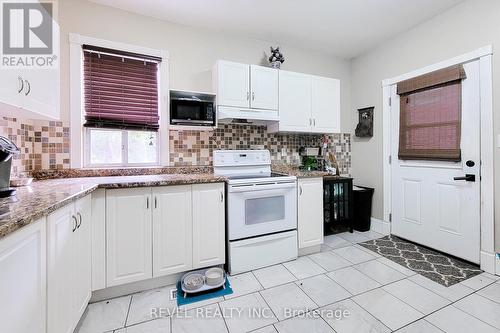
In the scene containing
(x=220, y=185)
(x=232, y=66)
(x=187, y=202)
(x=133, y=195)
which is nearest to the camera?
(x=133, y=195)

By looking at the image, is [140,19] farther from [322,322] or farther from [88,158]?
[322,322]

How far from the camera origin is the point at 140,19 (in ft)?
7.95

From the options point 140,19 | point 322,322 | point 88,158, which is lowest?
point 322,322

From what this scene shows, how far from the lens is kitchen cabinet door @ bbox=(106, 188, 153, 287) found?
5.79 feet

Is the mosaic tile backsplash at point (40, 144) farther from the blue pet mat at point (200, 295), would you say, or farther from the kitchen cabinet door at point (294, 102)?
the kitchen cabinet door at point (294, 102)

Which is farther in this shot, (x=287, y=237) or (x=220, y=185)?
A: (x=287, y=237)

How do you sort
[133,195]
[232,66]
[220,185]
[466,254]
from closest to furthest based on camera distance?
[133,195], [220,185], [466,254], [232,66]

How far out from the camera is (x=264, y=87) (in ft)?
8.75

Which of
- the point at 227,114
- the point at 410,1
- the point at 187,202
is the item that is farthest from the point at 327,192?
the point at 410,1

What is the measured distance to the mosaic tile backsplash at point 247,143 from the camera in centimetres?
260

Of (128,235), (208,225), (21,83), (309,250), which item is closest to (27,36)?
(21,83)

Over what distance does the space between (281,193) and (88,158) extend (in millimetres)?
2006

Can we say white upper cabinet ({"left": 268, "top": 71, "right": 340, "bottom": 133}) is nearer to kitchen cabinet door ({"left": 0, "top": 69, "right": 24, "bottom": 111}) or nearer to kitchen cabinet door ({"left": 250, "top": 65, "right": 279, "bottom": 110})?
kitchen cabinet door ({"left": 250, "top": 65, "right": 279, "bottom": 110})

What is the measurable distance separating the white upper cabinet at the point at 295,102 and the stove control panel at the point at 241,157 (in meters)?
0.41
